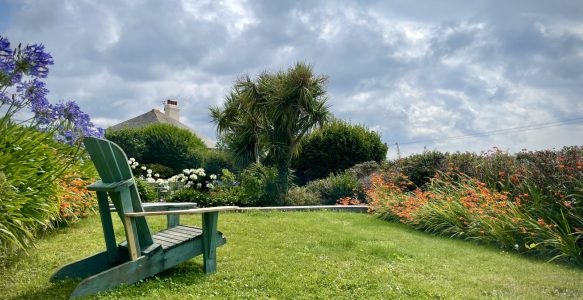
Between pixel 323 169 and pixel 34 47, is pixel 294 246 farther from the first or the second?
pixel 323 169

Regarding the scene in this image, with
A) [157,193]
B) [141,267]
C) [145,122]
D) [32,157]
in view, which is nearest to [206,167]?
[157,193]

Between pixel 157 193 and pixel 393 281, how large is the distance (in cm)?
933

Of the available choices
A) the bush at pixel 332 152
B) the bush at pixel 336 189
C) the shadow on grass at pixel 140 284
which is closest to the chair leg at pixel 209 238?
the shadow on grass at pixel 140 284

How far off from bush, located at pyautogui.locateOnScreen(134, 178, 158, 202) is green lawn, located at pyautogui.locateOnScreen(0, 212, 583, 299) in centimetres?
451

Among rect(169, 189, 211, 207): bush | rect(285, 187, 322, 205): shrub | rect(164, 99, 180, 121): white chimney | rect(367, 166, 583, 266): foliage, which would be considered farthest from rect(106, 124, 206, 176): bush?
rect(367, 166, 583, 266): foliage

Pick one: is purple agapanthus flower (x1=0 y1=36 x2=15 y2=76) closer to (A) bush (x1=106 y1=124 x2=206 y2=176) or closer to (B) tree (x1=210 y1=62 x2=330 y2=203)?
(B) tree (x1=210 y1=62 x2=330 y2=203)

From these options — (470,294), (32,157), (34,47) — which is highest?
(34,47)

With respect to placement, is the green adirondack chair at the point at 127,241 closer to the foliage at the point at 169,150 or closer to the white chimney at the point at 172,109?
the foliage at the point at 169,150

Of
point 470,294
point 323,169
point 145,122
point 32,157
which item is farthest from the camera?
point 145,122

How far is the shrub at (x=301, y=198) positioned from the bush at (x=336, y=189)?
319 millimetres

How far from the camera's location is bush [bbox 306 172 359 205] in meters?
12.2

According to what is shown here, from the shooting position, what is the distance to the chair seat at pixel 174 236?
436 cm

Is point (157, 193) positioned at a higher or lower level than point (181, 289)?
higher

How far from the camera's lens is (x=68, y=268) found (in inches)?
175
